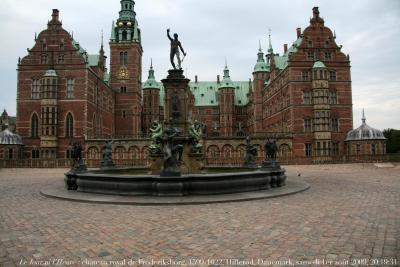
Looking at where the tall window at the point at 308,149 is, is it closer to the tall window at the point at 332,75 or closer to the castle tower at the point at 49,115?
the tall window at the point at 332,75

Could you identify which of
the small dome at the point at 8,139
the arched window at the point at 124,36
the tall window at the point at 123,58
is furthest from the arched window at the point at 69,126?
the arched window at the point at 124,36

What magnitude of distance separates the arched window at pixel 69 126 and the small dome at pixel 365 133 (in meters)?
38.2

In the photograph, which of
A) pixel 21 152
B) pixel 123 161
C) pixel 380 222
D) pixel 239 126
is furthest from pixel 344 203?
pixel 239 126

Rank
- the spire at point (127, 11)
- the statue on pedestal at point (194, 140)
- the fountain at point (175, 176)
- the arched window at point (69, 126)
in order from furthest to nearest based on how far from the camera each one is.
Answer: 1. the spire at point (127, 11)
2. the arched window at point (69, 126)
3. the statue on pedestal at point (194, 140)
4. the fountain at point (175, 176)

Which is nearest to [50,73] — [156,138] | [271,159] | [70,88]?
[70,88]

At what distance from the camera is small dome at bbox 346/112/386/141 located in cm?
4098

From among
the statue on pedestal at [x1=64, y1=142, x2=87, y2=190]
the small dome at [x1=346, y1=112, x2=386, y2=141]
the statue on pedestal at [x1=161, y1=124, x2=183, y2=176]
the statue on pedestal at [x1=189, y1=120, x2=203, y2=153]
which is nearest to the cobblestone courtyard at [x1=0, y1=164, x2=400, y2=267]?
the statue on pedestal at [x1=161, y1=124, x2=183, y2=176]

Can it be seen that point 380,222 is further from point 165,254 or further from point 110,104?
point 110,104

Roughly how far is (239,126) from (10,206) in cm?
7026

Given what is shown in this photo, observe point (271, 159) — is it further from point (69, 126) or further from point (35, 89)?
point (35, 89)

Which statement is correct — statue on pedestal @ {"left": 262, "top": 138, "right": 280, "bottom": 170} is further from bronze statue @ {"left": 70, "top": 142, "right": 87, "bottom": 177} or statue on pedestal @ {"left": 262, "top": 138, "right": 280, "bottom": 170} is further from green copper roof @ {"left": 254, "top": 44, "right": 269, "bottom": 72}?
green copper roof @ {"left": 254, "top": 44, "right": 269, "bottom": 72}

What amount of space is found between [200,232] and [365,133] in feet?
133

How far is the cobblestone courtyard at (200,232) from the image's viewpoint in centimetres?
543

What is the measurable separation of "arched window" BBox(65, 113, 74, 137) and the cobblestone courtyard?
36.3 meters
